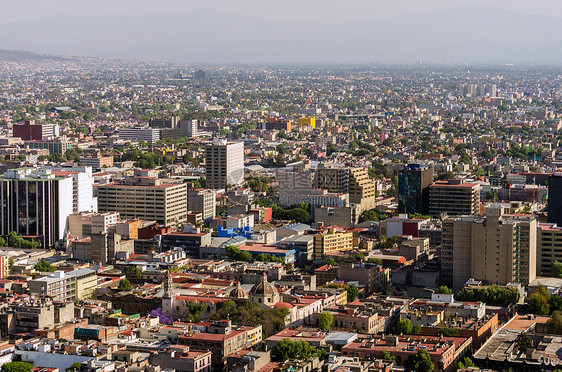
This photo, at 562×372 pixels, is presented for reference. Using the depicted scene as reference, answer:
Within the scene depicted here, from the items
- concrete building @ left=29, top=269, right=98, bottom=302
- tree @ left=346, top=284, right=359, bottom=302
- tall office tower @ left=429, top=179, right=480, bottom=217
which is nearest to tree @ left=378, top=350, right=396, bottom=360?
tree @ left=346, top=284, right=359, bottom=302

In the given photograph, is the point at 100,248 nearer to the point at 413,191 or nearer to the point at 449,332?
the point at 449,332

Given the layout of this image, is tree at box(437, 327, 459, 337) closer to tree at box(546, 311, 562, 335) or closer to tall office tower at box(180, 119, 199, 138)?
tree at box(546, 311, 562, 335)

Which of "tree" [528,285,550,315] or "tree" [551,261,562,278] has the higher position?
"tree" [551,261,562,278]

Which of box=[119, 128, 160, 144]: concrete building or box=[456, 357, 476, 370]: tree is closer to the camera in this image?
box=[456, 357, 476, 370]: tree

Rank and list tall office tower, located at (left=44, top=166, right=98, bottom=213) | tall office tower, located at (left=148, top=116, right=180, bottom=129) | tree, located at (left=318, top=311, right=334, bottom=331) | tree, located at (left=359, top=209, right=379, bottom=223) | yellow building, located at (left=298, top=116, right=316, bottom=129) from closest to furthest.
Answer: tree, located at (left=318, top=311, right=334, bottom=331) → tall office tower, located at (left=44, top=166, right=98, bottom=213) → tree, located at (left=359, top=209, right=379, bottom=223) → tall office tower, located at (left=148, top=116, right=180, bottom=129) → yellow building, located at (left=298, top=116, right=316, bottom=129)

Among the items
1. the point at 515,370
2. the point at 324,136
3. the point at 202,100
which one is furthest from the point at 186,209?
the point at 202,100

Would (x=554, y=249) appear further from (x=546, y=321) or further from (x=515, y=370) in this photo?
(x=515, y=370)

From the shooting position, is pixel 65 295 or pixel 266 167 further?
pixel 266 167
